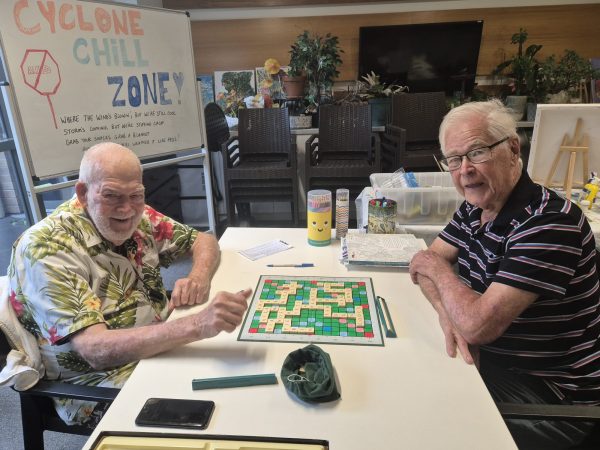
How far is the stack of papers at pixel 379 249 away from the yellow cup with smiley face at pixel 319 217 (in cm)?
8

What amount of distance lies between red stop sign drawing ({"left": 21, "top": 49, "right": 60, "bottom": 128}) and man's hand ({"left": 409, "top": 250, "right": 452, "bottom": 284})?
72.3 inches

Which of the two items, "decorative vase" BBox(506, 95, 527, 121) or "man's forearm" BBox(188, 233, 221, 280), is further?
"decorative vase" BBox(506, 95, 527, 121)

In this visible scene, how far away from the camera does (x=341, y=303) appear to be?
46.0 inches

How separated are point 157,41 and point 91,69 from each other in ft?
1.69

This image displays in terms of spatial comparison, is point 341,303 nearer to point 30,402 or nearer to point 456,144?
point 456,144

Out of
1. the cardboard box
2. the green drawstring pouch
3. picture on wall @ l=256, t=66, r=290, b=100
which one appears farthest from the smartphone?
picture on wall @ l=256, t=66, r=290, b=100

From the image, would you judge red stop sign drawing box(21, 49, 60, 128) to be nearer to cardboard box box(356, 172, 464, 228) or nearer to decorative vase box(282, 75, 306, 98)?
cardboard box box(356, 172, 464, 228)

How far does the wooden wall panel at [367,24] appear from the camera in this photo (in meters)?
3.99

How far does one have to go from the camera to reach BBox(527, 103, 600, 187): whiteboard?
178 centimetres

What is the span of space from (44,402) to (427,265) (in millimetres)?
1104

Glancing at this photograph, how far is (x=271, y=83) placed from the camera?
165 inches

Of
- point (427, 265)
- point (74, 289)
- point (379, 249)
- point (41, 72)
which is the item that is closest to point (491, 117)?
point (427, 265)

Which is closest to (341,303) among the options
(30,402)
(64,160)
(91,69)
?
(30,402)

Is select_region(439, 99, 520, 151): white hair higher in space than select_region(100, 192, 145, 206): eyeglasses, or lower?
higher
